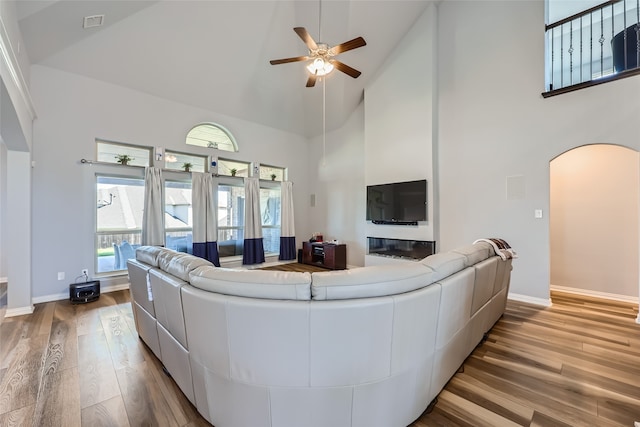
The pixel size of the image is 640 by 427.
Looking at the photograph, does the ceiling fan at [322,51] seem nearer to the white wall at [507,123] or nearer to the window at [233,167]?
the white wall at [507,123]

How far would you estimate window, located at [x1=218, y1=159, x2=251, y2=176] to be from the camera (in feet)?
18.9

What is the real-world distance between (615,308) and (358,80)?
17.7 feet

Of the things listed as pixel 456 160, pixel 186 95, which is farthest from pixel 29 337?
pixel 456 160

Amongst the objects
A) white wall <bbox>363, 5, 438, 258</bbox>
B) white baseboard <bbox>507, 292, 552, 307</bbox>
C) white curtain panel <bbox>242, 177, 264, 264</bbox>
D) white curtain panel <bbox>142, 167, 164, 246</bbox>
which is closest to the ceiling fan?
white wall <bbox>363, 5, 438, 258</bbox>

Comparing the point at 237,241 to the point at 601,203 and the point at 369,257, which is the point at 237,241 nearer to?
the point at 369,257

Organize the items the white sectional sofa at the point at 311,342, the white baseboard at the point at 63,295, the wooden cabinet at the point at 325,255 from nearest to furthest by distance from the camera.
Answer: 1. the white sectional sofa at the point at 311,342
2. the white baseboard at the point at 63,295
3. the wooden cabinet at the point at 325,255

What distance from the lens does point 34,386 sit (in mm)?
1888

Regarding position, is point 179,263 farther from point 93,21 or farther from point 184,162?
point 184,162

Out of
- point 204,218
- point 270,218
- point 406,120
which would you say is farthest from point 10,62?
point 406,120

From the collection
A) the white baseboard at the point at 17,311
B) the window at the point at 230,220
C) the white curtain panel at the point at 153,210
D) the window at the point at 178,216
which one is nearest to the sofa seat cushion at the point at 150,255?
the white baseboard at the point at 17,311

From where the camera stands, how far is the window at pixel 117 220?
4344mm

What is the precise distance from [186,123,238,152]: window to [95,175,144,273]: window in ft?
4.41

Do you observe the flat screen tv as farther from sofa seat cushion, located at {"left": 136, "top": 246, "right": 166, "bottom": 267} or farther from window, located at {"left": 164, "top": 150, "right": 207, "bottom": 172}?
sofa seat cushion, located at {"left": 136, "top": 246, "right": 166, "bottom": 267}

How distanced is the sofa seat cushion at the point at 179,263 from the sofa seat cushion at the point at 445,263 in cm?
137
